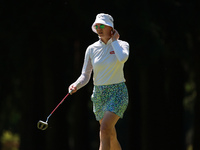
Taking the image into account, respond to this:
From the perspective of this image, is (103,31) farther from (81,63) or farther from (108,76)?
(81,63)

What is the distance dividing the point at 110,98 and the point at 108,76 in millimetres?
293

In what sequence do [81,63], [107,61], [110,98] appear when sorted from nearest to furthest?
1. [107,61]
2. [110,98]
3. [81,63]

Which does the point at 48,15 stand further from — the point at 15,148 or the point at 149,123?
the point at 15,148

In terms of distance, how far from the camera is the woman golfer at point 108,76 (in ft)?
23.4

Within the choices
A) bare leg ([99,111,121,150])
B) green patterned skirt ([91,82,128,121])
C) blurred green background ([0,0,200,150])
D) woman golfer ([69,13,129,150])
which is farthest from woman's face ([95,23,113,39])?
blurred green background ([0,0,200,150])

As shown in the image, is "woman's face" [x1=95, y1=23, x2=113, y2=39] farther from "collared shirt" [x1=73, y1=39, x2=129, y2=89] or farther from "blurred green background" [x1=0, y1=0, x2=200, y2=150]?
"blurred green background" [x1=0, y1=0, x2=200, y2=150]

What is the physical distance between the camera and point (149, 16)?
14250 millimetres

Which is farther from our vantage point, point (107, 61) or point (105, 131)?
point (107, 61)

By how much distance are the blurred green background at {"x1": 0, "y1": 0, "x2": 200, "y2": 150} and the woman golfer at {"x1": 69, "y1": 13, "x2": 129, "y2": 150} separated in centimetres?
628

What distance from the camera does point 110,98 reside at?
23.9 ft

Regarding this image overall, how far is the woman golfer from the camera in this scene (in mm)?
7117

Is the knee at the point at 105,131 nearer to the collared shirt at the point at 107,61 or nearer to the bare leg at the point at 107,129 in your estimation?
the bare leg at the point at 107,129

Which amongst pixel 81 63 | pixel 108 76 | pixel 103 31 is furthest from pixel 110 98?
pixel 81 63

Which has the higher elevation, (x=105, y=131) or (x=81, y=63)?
(x=81, y=63)
